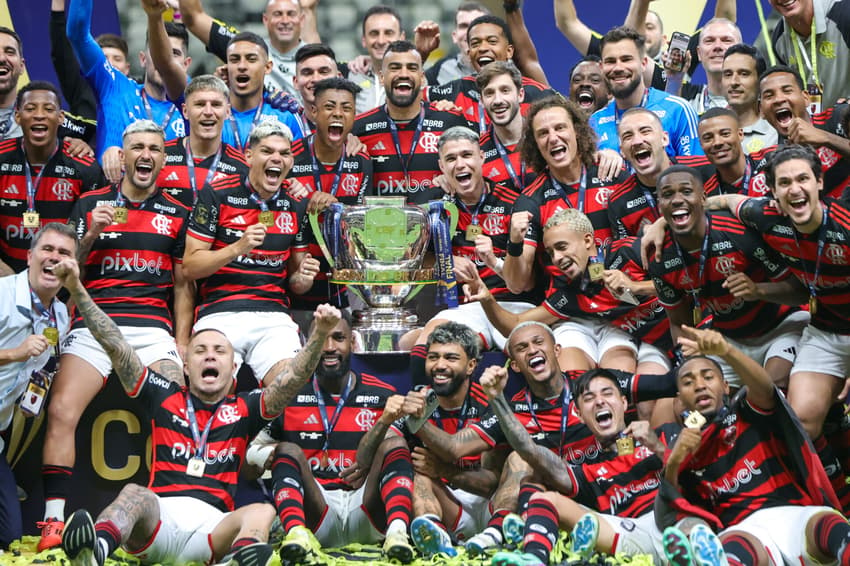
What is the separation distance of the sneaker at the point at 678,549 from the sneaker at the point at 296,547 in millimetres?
1414

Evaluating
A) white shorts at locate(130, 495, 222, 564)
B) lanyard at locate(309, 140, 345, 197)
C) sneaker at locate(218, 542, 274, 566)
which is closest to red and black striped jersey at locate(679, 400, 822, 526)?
sneaker at locate(218, 542, 274, 566)

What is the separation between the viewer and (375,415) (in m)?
5.48

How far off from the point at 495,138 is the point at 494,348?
1325 mm

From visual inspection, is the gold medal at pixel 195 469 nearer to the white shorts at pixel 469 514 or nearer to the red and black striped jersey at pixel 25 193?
the white shorts at pixel 469 514

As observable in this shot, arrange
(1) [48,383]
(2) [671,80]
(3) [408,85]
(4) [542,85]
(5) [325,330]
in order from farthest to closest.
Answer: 1. (2) [671,80]
2. (4) [542,85]
3. (3) [408,85]
4. (1) [48,383]
5. (5) [325,330]

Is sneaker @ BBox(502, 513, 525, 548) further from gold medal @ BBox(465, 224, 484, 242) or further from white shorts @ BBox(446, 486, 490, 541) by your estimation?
gold medal @ BBox(465, 224, 484, 242)

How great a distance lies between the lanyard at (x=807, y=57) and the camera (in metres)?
7.06

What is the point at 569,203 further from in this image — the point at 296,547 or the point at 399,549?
the point at 296,547

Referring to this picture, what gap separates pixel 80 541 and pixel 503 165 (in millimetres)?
3411

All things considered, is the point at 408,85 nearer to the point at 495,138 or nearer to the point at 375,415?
the point at 495,138

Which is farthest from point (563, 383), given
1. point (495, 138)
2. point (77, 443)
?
point (77, 443)

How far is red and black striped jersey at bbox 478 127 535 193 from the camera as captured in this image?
21.7 ft

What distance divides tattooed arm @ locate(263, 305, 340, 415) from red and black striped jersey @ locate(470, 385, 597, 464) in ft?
2.76

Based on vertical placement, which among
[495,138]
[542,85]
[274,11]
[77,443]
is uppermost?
[274,11]
